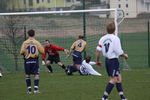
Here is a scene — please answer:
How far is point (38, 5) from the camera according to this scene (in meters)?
30.3

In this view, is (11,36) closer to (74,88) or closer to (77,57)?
(77,57)

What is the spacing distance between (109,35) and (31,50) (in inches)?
121

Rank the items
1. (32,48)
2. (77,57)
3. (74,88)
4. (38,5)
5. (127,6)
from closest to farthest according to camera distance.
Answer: (32,48) → (74,88) → (77,57) → (127,6) → (38,5)

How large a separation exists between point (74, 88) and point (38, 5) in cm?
1461

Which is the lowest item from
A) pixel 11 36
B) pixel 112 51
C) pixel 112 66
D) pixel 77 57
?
pixel 77 57

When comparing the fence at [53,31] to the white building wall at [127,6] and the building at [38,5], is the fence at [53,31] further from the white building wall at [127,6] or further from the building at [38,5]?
the white building wall at [127,6]

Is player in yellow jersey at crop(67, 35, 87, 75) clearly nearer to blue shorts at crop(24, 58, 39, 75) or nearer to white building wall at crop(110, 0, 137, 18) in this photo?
white building wall at crop(110, 0, 137, 18)

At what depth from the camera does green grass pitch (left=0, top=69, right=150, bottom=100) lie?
14.3m

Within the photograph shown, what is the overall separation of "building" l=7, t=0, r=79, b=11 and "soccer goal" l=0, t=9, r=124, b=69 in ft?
4.10

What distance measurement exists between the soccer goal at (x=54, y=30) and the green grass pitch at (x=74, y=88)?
451 centimetres

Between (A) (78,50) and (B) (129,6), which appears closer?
(A) (78,50)

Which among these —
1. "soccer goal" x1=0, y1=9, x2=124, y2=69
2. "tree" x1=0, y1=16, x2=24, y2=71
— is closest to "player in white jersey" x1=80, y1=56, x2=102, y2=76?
"soccer goal" x1=0, y1=9, x2=124, y2=69

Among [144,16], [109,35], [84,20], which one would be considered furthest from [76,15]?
[109,35]

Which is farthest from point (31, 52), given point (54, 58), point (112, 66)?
point (54, 58)
